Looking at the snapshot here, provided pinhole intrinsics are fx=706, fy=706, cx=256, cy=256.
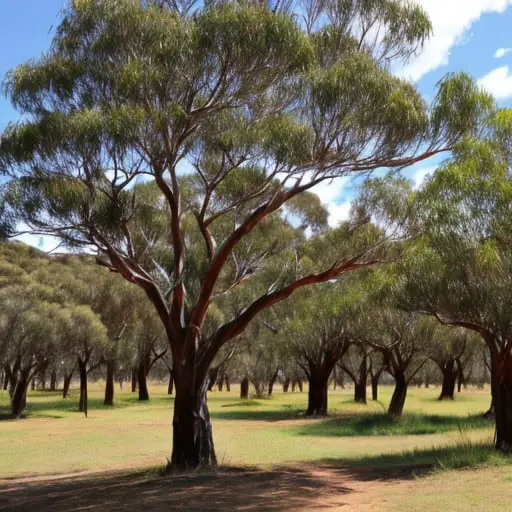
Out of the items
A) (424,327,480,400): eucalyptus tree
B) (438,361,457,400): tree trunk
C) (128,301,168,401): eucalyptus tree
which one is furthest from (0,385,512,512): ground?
(438,361,457,400): tree trunk

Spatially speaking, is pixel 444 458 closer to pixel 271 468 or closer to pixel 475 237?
pixel 271 468

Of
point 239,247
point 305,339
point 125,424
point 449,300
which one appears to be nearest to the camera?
point 449,300

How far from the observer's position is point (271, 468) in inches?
549

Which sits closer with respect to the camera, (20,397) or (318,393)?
(318,393)

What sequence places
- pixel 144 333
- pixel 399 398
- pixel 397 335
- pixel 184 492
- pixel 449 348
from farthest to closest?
pixel 144 333 → pixel 449 348 → pixel 399 398 → pixel 397 335 → pixel 184 492

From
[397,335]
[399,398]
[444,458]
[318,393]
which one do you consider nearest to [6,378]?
[318,393]

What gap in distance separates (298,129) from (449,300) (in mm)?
4685

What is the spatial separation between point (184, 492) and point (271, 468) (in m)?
3.68

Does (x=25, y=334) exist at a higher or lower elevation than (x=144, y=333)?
lower

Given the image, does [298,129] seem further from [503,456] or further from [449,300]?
[503,456]

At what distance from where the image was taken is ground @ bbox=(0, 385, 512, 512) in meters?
9.82

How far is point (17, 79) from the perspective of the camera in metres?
12.0

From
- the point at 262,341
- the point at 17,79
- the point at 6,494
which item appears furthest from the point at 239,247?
the point at 262,341

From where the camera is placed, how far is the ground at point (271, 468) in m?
9.82
